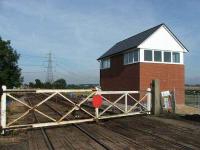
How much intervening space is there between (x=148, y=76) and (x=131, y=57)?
104 inches

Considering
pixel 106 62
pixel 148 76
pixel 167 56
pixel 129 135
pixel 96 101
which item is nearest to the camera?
pixel 129 135

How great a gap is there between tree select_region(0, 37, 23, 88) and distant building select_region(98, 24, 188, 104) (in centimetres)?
1752

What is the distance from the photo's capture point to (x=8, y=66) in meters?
46.5

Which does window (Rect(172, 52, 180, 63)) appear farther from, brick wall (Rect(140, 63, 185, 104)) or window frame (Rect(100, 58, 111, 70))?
window frame (Rect(100, 58, 111, 70))

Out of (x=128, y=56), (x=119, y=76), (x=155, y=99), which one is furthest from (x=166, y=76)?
(x=155, y=99)

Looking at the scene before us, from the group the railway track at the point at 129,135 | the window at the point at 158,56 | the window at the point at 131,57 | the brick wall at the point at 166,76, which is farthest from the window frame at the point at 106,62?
the railway track at the point at 129,135

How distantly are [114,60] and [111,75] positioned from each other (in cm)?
181

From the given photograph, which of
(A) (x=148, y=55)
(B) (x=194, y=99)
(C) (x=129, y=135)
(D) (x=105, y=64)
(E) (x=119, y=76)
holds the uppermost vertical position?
(A) (x=148, y=55)

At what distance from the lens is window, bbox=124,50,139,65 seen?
3159 cm

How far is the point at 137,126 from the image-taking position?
13.1 meters

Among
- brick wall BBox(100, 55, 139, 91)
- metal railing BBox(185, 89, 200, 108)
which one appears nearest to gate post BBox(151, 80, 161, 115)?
metal railing BBox(185, 89, 200, 108)

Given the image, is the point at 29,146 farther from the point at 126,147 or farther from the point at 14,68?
the point at 14,68

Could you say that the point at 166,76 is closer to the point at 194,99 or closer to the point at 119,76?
the point at 194,99

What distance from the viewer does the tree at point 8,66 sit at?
45.3 meters
